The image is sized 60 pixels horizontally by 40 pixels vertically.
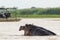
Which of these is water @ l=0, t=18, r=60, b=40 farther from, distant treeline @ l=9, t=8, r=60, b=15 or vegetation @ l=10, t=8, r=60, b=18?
distant treeline @ l=9, t=8, r=60, b=15

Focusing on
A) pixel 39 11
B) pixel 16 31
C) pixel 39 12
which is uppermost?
pixel 16 31

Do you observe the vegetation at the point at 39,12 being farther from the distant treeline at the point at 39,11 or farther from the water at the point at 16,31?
the water at the point at 16,31

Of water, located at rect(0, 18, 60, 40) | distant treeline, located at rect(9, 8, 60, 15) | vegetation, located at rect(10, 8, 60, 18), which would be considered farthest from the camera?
distant treeline, located at rect(9, 8, 60, 15)

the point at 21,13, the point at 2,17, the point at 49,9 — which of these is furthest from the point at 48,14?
the point at 2,17

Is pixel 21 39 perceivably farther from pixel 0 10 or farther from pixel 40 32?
pixel 0 10

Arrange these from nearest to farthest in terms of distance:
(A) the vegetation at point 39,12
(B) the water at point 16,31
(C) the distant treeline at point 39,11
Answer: (B) the water at point 16,31 < (A) the vegetation at point 39,12 < (C) the distant treeline at point 39,11

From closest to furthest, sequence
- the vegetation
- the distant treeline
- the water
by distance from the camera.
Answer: the water → the vegetation → the distant treeline

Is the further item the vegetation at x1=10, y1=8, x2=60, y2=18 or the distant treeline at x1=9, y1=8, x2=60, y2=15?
the distant treeline at x1=9, y1=8, x2=60, y2=15

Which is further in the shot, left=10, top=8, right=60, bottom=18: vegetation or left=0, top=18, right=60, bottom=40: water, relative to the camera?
left=10, top=8, right=60, bottom=18: vegetation

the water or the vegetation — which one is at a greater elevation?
the water

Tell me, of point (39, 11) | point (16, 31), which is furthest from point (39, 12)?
point (16, 31)

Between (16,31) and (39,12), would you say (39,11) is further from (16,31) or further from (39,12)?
(16,31)

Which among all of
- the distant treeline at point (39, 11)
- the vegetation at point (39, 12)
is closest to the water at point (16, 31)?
the vegetation at point (39, 12)

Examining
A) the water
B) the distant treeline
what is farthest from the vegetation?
the water
